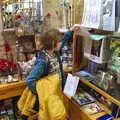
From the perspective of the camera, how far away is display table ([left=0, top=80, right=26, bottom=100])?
73.6 inches

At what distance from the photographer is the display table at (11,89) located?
1.87 metres

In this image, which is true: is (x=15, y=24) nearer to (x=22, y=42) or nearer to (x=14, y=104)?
(x=22, y=42)

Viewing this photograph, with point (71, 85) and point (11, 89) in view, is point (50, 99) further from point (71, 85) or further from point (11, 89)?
point (11, 89)

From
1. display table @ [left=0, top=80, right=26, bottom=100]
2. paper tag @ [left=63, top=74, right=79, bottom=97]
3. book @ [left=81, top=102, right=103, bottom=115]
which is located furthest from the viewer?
display table @ [left=0, top=80, right=26, bottom=100]

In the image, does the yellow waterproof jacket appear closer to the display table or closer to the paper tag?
the paper tag

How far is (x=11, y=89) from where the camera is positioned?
191 cm

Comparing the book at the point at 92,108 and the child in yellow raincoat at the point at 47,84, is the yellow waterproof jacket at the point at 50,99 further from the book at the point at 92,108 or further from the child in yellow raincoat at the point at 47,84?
the book at the point at 92,108

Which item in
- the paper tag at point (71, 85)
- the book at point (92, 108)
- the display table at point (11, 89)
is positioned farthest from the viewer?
the display table at point (11, 89)

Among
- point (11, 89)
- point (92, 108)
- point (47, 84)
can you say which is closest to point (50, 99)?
point (47, 84)

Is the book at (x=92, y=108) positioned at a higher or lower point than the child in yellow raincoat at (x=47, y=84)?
lower

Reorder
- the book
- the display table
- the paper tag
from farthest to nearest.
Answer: the display table, the paper tag, the book

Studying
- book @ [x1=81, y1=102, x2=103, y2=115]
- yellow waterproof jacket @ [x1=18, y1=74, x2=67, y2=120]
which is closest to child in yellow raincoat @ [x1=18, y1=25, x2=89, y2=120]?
yellow waterproof jacket @ [x1=18, y1=74, x2=67, y2=120]

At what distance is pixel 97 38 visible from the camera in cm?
144

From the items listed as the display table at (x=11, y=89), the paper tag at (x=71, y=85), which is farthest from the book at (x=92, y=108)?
the display table at (x=11, y=89)
